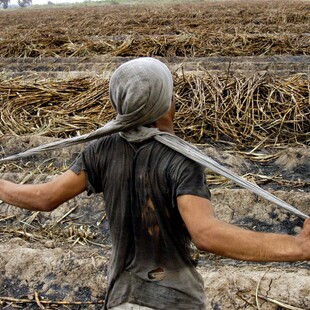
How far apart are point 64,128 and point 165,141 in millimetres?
4680

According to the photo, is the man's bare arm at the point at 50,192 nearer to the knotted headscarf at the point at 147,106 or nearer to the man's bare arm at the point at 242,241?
the knotted headscarf at the point at 147,106

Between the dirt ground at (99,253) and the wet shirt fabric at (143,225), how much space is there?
1541 millimetres

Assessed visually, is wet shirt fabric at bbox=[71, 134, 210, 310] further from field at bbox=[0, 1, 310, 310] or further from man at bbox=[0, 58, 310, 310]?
field at bbox=[0, 1, 310, 310]

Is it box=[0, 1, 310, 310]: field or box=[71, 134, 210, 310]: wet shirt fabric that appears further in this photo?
Answer: box=[0, 1, 310, 310]: field

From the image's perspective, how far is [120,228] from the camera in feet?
6.63

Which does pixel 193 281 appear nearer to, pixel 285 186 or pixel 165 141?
pixel 165 141

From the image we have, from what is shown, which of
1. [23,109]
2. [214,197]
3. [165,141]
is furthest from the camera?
[23,109]

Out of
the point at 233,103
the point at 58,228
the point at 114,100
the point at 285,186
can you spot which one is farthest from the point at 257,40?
the point at 114,100

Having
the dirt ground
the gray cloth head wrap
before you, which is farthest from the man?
the dirt ground

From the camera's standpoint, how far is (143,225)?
1965mm

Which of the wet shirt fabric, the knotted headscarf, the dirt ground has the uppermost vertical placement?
the knotted headscarf

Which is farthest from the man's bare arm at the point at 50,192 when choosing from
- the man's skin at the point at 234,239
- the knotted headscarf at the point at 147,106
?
the man's skin at the point at 234,239

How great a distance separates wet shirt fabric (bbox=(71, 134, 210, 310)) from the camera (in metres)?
1.91

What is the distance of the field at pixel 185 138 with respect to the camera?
3.67m
